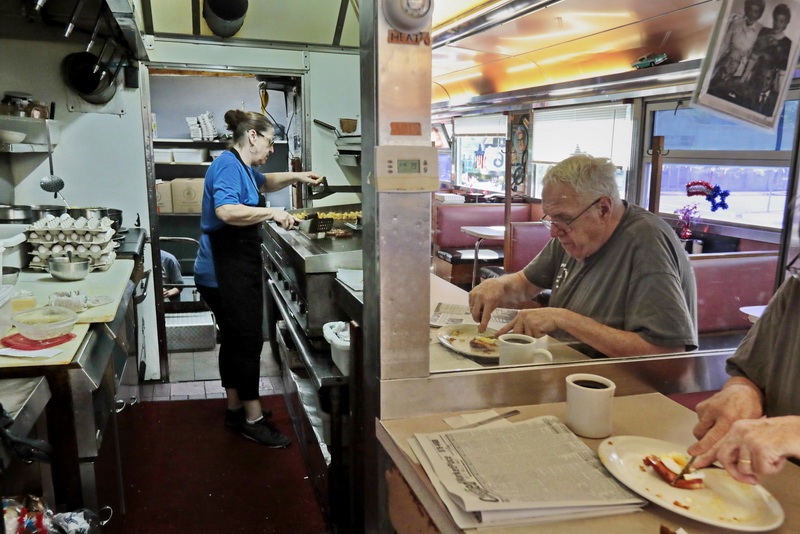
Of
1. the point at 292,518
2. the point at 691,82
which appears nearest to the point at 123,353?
the point at 292,518

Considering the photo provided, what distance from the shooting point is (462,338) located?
6.32 ft

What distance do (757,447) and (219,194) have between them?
9.21ft

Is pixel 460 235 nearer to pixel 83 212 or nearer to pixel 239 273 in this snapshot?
pixel 239 273

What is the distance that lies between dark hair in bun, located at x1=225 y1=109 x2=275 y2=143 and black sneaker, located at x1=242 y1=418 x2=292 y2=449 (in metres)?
1.68

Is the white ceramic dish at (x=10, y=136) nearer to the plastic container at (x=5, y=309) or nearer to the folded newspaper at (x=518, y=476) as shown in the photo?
the plastic container at (x=5, y=309)

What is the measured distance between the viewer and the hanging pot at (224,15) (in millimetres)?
4488

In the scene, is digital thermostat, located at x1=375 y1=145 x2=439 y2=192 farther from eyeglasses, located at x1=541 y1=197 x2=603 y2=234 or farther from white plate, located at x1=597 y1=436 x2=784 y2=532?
eyeglasses, located at x1=541 y1=197 x2=603 y2=234

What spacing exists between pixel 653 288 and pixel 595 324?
215 mm

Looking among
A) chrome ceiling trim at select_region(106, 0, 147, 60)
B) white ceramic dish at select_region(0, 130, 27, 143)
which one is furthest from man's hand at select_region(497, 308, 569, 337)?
white ceramic dish at select_region(0, 130, 27, 143)

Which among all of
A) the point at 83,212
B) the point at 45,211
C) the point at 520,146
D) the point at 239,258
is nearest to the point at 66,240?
the point at 45,211

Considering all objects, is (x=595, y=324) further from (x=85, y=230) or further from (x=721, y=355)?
(x=85, y=230)

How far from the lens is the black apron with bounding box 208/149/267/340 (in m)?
3.39

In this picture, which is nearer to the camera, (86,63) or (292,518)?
(292,518)

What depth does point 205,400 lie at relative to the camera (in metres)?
4.29
